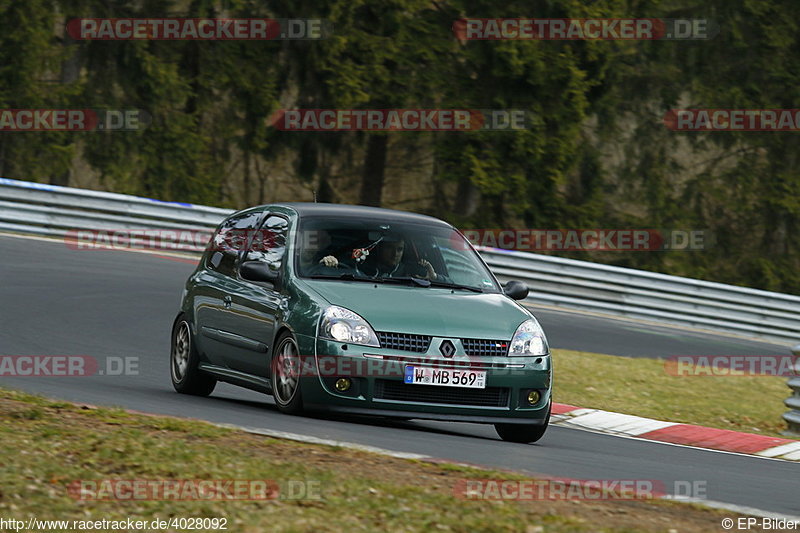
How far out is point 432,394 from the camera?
9.38 m

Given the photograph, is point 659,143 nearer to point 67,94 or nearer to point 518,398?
point 67,94

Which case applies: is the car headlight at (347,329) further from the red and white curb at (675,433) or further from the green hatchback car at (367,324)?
the red and white curb at (675,433)

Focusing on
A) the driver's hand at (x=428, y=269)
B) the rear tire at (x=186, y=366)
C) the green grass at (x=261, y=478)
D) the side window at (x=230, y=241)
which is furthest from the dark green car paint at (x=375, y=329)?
the green grass at (x=261, y=478)

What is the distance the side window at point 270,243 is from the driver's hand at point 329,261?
0.34 metres

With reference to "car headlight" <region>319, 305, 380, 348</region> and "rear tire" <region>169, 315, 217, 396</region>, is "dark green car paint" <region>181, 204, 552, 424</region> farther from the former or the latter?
"rear tire" <region>169, 315, 217, 396</region>

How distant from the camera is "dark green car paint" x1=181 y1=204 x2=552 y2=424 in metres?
9.34

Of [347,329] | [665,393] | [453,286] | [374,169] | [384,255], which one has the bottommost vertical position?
[665,393]

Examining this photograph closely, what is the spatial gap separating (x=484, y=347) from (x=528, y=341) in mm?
402

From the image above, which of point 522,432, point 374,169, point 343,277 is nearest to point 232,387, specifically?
point 343,277

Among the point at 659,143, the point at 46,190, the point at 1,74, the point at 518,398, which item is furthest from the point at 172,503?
the point at 659,143

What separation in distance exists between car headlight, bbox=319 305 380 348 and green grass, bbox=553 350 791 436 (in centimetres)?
446

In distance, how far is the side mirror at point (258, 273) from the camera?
10.1 m

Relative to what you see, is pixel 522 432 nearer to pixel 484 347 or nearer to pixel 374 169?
pixel 484 347

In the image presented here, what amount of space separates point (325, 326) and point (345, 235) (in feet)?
4.00
